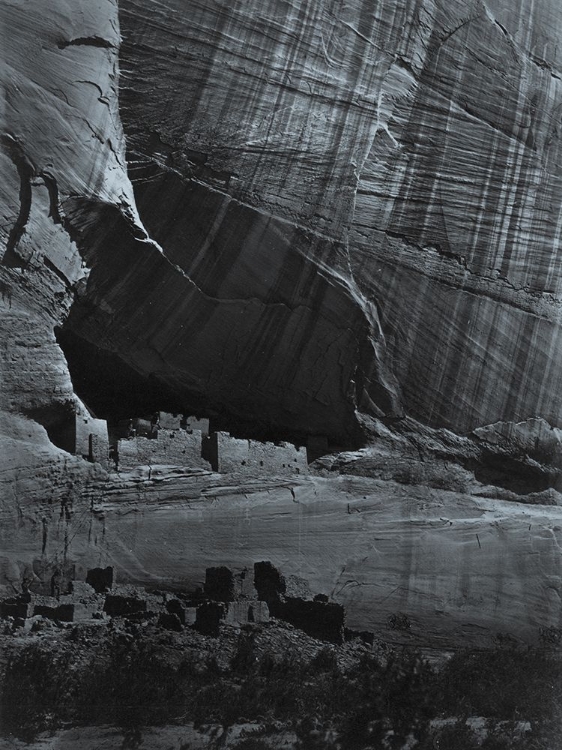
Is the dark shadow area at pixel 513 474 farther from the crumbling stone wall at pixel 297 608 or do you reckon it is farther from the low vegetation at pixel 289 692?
the crumbling stone wall at pixel 297 608

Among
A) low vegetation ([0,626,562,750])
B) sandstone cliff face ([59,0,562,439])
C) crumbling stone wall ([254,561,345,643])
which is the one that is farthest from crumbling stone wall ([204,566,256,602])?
sandstone cliff face ([59,0,562,439])

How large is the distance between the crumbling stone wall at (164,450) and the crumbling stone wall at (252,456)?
0.42ft

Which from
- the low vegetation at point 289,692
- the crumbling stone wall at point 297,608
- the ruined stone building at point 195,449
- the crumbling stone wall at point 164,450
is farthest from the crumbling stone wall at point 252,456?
the low vegetation at point 289,692

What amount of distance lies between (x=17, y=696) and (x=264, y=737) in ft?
5.99

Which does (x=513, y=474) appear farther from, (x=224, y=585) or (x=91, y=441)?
(x=91, y=441)

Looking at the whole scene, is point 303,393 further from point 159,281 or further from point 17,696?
point 17,696

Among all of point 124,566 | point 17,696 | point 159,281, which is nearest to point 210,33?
point 159,281

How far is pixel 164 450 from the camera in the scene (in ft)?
31.2

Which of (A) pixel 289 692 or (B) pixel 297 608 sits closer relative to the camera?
(A) pixel 289 692

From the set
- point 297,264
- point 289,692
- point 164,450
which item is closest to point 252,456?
point 164,450

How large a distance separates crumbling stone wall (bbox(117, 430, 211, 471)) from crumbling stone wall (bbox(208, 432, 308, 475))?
13cm

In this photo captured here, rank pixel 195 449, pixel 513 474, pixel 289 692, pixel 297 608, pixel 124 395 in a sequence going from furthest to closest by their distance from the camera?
pixel 513 474 < pixel 124 395 < pixel 195 449 < pixel 297 608 < pixel 289 692

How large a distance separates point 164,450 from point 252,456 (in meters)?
0.90

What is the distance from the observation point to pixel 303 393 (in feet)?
34.9
